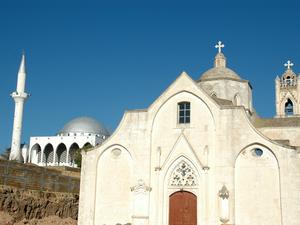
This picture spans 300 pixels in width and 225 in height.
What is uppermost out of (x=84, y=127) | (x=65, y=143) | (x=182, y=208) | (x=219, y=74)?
(x=84, y=127)

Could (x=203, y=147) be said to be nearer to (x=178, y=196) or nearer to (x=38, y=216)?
(x=178, y=196)

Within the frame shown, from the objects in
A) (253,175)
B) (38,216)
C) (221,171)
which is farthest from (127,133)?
(38,216)

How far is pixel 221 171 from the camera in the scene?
27688 mm

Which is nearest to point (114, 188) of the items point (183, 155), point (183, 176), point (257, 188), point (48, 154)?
point (183, 176)

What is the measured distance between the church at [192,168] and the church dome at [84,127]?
54521mm

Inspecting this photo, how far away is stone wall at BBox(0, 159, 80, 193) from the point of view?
1361 inches

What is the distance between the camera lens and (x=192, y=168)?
28.7 m

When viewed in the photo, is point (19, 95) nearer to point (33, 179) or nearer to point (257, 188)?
point (33, 179)

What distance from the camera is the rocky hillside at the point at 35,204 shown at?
33344 mm

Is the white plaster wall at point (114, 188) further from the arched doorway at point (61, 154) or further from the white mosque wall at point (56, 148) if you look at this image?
the arched doorway at point (61, 154)

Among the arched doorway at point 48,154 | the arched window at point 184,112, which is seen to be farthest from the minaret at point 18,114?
the arched window at point 184,112

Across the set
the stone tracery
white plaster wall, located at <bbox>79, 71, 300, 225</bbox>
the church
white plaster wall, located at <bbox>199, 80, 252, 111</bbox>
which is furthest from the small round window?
white plaster wall, located at <bbox>199, 80, 252, 111</bbox>

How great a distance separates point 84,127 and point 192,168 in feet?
195

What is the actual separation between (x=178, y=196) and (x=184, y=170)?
173 cm
